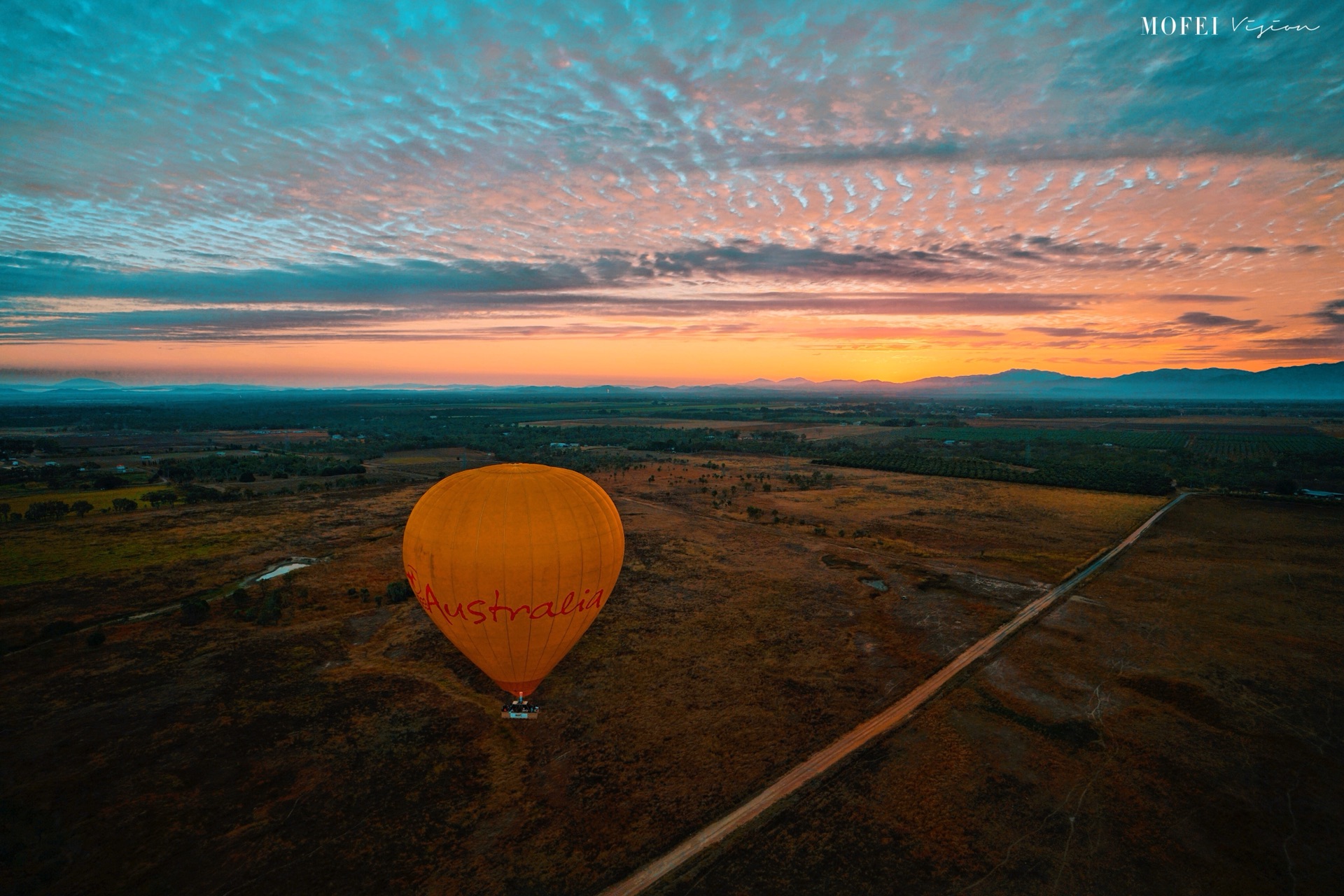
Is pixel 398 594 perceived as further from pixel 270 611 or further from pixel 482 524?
pixel 482 524

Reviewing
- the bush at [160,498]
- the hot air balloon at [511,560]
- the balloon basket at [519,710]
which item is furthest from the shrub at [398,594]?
the bush at [160,498]

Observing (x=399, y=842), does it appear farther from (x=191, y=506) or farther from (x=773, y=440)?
(x=773, y=440)

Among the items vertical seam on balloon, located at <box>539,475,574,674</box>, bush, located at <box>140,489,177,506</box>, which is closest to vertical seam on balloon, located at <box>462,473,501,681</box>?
vertical seam on balloon, located at <box>539,475,574,674</box>

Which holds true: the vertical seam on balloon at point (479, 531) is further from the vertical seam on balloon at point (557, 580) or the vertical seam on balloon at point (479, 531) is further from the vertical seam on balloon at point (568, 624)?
the vertical seam on balloon at point (568, 624)

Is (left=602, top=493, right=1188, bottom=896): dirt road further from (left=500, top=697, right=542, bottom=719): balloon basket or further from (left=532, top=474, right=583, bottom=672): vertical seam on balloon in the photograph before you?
(left=500, top=697, right=542, bottom=719): balloon basket

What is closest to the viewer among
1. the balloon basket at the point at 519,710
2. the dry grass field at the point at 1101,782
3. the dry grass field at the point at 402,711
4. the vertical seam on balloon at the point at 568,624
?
the dry grass field at the point at 1101,782

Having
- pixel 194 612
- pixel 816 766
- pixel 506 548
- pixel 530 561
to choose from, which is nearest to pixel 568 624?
pixel 530 561
